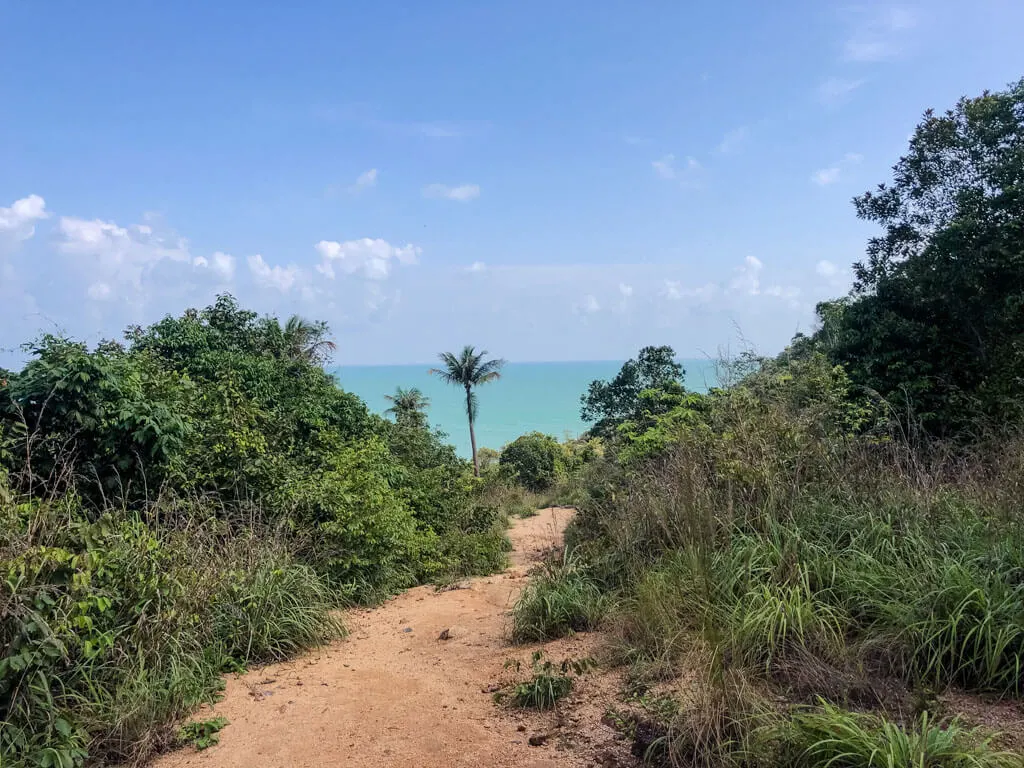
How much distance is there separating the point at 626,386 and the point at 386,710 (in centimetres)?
2351

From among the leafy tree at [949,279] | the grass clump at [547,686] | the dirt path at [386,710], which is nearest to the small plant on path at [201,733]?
the dirt path at [386,710]

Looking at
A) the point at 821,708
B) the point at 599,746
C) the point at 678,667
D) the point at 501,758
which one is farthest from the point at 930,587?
the point at 501,758

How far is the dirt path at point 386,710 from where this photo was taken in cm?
368

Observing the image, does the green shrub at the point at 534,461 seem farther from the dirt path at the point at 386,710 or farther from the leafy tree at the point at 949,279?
the dirt path at the point at 386,710

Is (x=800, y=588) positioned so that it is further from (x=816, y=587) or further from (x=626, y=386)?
(x=626, y=386)

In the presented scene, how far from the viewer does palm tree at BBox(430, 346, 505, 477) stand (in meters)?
36.1

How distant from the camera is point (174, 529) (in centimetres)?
574

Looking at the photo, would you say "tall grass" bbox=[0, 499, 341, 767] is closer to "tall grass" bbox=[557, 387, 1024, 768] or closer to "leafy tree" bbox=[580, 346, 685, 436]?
"tall grass" bbox=[557, 387, 1024, 768]

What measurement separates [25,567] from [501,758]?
9.80 ft

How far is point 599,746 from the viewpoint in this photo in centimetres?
341

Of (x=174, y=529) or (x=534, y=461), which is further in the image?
(x=534, y=461)

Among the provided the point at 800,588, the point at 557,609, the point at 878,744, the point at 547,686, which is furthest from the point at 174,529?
the point at 878,744

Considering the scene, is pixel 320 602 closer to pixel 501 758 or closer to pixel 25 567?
pixel 25 567

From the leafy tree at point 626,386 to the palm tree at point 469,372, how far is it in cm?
853
